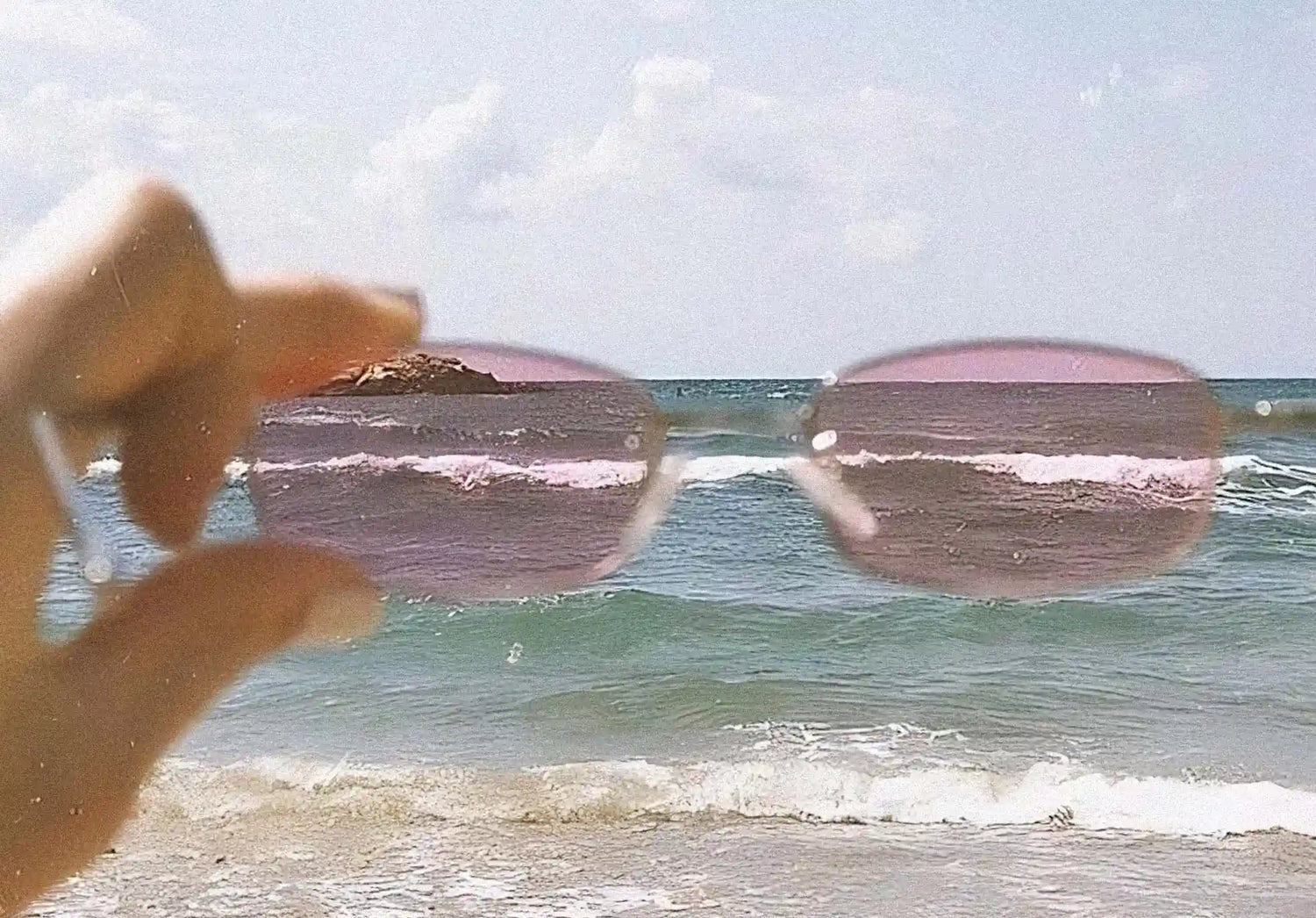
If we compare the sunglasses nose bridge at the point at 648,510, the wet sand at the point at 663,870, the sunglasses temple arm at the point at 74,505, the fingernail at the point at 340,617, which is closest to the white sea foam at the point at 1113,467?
the sunglasses nose bridge at the point at 648,510

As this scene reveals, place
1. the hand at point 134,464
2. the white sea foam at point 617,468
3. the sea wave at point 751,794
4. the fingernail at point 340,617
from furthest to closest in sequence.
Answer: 1. the sea wave at point 751,794
2. the white sea foam at point 617,468
3. the fingernail at point 340,617
4. the hand at point 134,464

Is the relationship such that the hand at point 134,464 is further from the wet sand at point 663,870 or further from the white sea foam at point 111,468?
the wet sand at point 663,870

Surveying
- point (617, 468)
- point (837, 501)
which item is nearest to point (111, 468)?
point (617, 468)

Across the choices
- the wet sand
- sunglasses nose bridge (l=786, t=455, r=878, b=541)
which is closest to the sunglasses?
Result: sunglasses nose bridge (l=786, t=455, r=878, b=541)

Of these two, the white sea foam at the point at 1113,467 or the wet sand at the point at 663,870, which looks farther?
the wet sand at the point at 663,870

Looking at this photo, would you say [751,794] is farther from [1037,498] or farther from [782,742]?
[1037,498]

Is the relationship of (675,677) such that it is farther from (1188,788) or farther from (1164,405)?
(1164,405)
